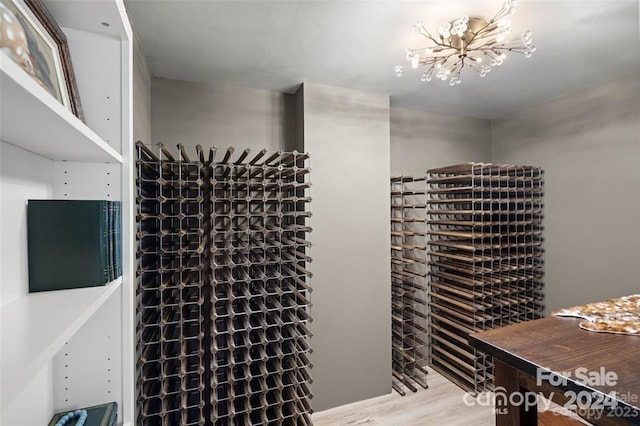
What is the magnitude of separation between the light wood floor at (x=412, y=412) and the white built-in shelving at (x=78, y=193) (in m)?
1.69

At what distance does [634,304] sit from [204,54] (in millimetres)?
2486

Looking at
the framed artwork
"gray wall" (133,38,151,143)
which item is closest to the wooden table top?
the framed artwork

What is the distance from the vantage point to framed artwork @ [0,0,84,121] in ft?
1.63

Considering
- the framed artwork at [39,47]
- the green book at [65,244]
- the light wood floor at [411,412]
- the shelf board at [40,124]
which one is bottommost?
the light wood floor at [411,412]

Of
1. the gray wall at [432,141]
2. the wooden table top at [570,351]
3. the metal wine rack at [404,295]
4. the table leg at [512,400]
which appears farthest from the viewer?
the gray wall at [432,141]

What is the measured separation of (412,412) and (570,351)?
5.02 feet

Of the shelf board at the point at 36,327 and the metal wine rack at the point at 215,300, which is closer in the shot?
the shelf board at the point at 36,327

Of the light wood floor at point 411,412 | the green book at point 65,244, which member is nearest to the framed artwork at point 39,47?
the green book at point 65,244

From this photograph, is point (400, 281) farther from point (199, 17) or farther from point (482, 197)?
point (199, 17)

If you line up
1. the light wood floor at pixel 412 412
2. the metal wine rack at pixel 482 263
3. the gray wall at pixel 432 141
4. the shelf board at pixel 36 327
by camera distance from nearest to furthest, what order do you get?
the shelf board at pixel 36 327
the light wood floor at pixel 412 412
the metal wine rack at pixel 482 263
the gray wall at pixel 432 141

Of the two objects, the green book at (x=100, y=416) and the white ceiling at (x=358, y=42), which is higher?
the white ceiling at (x=358, y=42)

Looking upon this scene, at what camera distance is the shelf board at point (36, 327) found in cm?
37

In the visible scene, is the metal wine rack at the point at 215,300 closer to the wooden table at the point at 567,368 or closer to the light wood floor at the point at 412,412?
the light wood floor at the point at 412,412

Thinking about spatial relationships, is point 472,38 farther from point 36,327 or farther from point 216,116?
point 36,327
